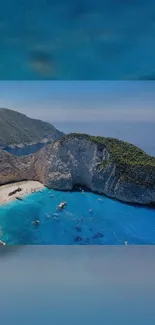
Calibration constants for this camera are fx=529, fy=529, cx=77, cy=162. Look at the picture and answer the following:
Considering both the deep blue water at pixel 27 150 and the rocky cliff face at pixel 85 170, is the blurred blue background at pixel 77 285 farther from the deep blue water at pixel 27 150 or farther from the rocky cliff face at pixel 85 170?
the deep blue water at pixel 27 150

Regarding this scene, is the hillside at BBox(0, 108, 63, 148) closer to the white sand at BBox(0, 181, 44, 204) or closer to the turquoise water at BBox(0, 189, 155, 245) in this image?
the white sand at BBox(0, 181, 44, 204)

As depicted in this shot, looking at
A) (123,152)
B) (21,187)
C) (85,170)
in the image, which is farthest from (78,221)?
(123,152)

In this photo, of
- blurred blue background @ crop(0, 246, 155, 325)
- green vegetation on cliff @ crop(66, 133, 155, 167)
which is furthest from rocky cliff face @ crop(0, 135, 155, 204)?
blurred blue background @ crop(0, 246, 155, 325)
